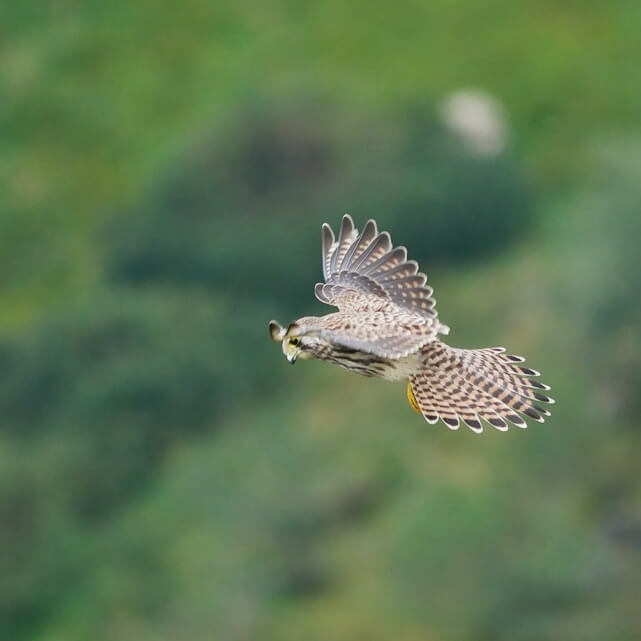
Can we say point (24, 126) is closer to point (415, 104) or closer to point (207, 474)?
point (415, 104)

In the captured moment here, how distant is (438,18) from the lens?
80000 millimetres

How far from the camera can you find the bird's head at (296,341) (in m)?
16.3

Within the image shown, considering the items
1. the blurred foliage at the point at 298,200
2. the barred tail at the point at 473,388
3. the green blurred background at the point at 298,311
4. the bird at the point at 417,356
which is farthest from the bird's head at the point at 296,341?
the blurred foliage at the point at 298,200

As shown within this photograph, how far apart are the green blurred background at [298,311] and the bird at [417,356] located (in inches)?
926

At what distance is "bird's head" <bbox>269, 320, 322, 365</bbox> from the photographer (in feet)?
53.4

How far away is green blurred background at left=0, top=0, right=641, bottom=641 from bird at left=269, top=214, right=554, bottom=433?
23.5 m

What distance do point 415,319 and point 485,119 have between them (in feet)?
200

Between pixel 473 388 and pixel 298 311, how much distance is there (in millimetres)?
54034

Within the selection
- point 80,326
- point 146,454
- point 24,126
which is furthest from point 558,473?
point 24,126

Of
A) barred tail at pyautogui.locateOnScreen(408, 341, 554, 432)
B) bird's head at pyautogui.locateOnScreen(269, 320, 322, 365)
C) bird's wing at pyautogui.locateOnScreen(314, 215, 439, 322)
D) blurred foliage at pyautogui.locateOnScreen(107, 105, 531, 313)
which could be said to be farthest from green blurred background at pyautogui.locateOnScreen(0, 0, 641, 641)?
bird's head at pyautogui.locateOnScreen(269, 320, 322, 365)

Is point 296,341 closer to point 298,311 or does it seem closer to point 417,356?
point 417,356

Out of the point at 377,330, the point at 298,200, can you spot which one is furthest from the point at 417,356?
the point at 298,200

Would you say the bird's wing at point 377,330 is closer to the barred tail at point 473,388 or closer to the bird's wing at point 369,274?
the barred tail at point 473,388

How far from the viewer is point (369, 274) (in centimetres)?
1861
